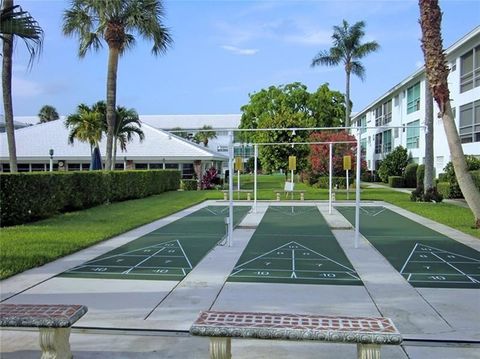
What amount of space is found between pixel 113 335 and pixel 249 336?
1982mm

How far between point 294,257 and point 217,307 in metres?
3.86

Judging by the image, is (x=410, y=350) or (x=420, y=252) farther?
(x=420, y=252)

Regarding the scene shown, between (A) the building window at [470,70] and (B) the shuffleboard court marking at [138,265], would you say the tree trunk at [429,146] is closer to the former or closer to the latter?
(A) the building window at [470,70]

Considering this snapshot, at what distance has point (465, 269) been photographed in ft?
29.7

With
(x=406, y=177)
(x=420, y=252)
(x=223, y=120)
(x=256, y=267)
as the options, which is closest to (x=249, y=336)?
(x=256, y=267)

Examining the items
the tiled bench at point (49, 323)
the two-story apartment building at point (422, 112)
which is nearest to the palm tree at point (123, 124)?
the two-story apartment building at point (422, 112)

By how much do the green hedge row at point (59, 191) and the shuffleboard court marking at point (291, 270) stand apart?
798 cm

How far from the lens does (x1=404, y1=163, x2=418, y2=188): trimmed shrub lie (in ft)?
126

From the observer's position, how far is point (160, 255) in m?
10.3

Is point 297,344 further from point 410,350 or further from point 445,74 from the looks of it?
point 445,74

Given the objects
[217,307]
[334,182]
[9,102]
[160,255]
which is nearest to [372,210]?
[160,255]

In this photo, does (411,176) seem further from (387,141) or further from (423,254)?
(423,254)

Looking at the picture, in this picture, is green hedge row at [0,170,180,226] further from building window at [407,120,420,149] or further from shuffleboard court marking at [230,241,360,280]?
building window at [407,120,420,149]

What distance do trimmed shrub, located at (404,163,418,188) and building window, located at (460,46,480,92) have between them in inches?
410
